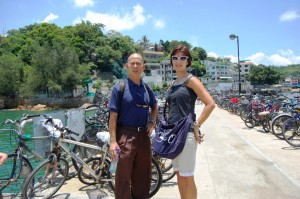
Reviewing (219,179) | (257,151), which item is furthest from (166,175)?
(257,151)

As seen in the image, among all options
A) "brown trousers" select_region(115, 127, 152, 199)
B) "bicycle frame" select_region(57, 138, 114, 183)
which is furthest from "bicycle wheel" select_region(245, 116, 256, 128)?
"brown trousers" select_region(115, 127, 152, 199)

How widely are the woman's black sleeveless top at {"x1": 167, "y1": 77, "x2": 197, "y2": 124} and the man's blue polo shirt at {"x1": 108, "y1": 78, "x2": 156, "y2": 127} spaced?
0.35m

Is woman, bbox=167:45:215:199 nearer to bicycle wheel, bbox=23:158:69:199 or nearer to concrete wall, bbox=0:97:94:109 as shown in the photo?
bicycle wheel, bbox=23:158:69:199

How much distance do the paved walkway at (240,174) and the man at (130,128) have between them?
3.72ft

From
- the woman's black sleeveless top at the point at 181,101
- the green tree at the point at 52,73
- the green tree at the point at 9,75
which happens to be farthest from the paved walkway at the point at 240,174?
the green tree at the point at 9,75

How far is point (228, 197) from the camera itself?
4.30m

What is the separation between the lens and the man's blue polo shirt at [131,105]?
325 centimetres

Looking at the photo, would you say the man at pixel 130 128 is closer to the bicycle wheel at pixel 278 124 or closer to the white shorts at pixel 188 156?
the white shorts at pixel 188 156

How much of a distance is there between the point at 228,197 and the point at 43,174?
2546mm

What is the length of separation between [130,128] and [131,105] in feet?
0.82

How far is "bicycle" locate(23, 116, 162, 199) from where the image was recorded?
4227 mm

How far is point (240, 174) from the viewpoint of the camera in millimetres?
5391

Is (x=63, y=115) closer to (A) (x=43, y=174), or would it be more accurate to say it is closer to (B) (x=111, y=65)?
(A) (x=43, y=174)

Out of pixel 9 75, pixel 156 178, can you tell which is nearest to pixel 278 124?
pixel 156 178
